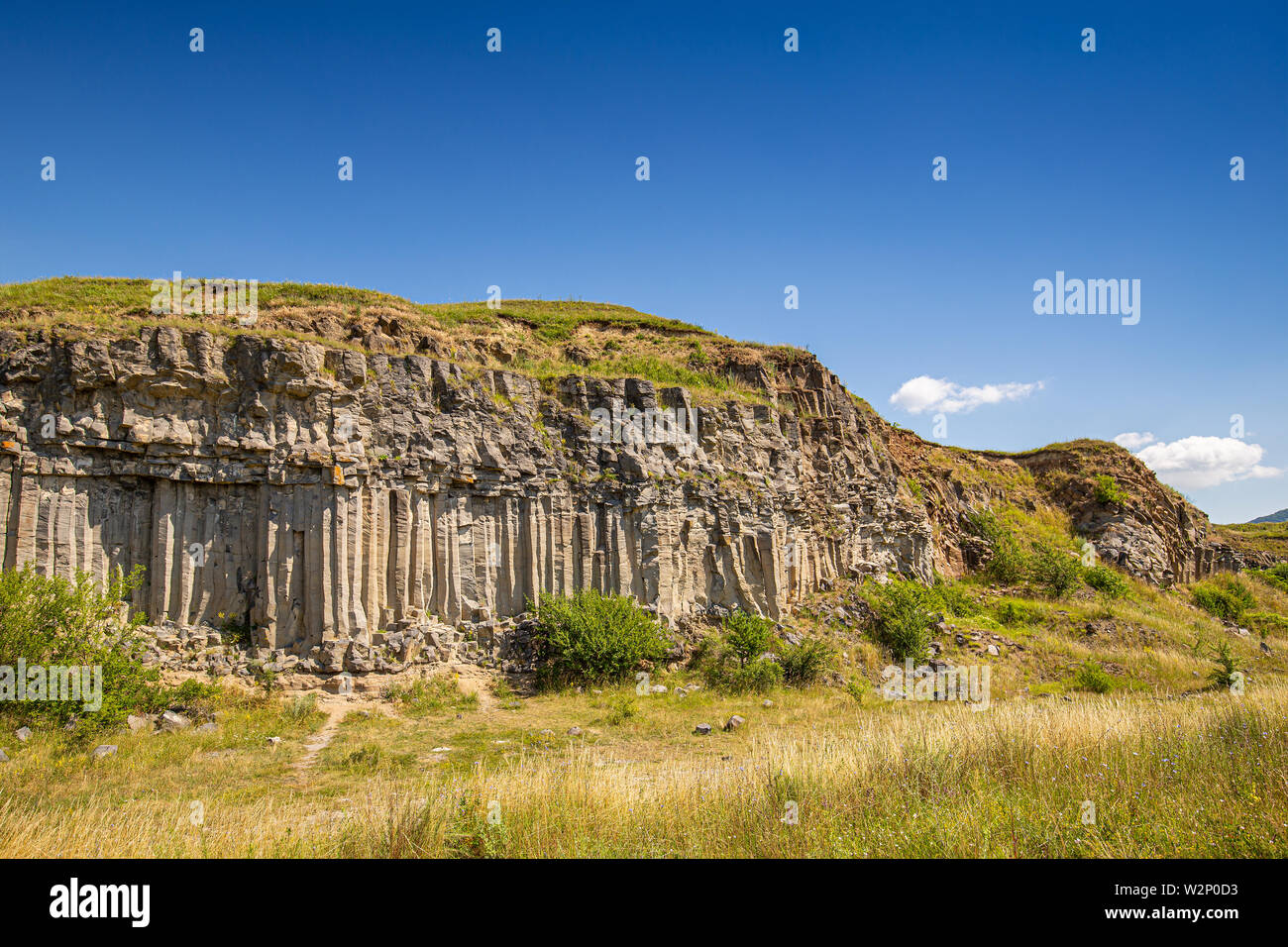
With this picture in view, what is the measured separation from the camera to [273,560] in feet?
58.2

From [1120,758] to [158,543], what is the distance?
2162 centimetres

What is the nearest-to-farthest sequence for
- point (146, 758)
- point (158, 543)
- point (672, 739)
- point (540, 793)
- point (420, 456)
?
1. point (540, 793)
2. point (146, 758)
3. point (672, 739)
4. point (158, 543)
5. point (420, 456)

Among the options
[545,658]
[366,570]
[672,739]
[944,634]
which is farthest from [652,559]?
[944,634]

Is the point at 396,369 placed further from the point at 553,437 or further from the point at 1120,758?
the point at 1120,758

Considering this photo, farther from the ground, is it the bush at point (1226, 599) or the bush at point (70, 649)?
the bush at point (70, 649)

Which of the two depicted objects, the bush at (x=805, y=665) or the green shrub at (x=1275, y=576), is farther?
the green shrub at (x=1275, y=576)

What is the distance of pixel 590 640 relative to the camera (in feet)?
64.2

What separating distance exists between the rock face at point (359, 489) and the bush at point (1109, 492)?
23.1m

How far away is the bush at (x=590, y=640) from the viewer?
63.9 ft

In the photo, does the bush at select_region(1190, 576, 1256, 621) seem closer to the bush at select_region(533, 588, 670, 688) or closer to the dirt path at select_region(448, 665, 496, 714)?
the bush at select_region(533, 588, 670, 688)
